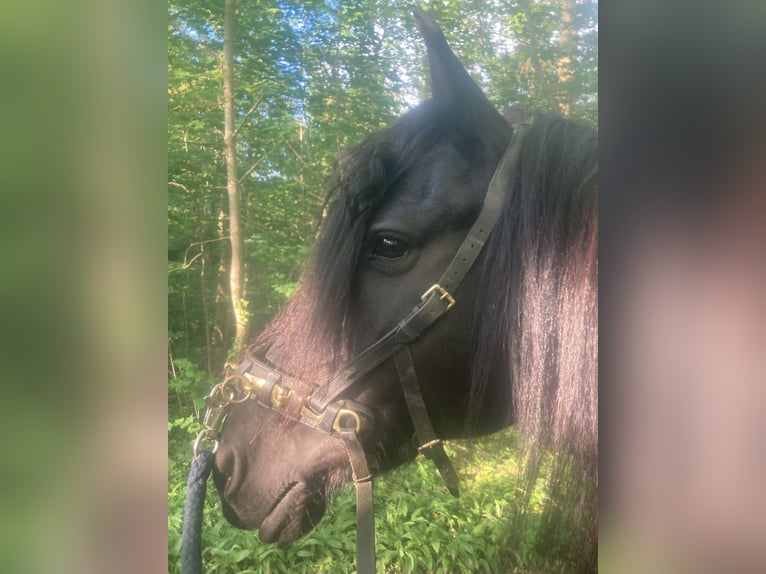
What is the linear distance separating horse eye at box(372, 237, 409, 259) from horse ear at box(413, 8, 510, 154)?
0.25 m

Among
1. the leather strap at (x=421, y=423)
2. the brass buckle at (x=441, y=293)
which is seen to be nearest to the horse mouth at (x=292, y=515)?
the leather strap at (x=421, y=423)

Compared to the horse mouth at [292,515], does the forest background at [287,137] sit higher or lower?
higher

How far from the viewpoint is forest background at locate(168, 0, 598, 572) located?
0.80 metres

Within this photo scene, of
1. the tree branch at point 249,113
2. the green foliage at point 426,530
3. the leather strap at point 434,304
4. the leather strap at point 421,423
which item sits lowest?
the green foliage at point 426,530

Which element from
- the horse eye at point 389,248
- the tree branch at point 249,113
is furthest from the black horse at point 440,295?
the tree branch at point 249,113

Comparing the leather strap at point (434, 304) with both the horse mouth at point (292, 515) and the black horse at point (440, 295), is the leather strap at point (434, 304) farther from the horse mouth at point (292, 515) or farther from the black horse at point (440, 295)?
the horse mouth at point (292, 515)

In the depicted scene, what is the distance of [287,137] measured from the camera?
83 cm

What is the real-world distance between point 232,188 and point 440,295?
0.42 meters

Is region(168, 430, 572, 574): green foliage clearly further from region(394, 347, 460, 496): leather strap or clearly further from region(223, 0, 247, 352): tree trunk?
region(223, 0, 247, 352): tree trunk

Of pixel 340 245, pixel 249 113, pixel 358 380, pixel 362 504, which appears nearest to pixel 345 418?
pixel 358 380

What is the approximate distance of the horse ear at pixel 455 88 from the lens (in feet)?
2.70

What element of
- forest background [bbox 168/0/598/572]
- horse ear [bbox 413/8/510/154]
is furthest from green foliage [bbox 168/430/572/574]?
horse ear [bbox 413/8/510/154]
